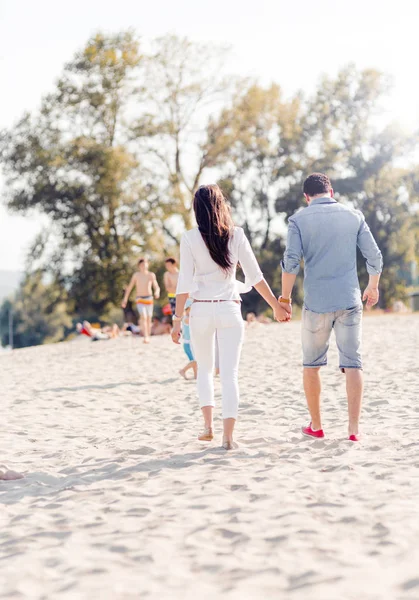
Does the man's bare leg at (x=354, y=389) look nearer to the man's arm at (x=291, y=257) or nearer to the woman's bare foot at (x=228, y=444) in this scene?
the man's arm at (x=291, y=257)

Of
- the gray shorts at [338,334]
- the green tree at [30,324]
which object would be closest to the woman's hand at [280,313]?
the gray shorts at [338,334]

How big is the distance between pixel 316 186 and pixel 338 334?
3.81 feet

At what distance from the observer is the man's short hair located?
591cm

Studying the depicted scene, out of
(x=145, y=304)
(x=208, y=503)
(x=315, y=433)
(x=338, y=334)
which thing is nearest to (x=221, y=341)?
(x=338, y=334)

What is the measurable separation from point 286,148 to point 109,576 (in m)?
40.5

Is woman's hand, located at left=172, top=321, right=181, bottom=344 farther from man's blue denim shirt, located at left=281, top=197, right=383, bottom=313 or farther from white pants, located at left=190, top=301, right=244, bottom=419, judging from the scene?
man's blue denim shirt, located at left=281, top=197, right=383, bottom=313

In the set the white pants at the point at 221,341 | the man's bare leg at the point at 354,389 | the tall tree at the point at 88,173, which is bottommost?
the man's bare leg at the point at 354,389

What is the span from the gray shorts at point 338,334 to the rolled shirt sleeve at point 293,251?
367 mm

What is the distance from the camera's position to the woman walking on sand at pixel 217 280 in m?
5.54

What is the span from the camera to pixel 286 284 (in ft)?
19.1

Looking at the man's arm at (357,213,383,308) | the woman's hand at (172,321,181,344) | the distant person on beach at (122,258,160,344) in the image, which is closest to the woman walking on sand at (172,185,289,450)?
the woman's hand at (172,321,181,344)

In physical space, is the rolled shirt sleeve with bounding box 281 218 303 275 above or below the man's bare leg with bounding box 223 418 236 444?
above

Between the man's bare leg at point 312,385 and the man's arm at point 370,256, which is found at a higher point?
the man's arm at point 370,256

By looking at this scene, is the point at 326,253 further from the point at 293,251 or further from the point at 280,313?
the point at 280,313
